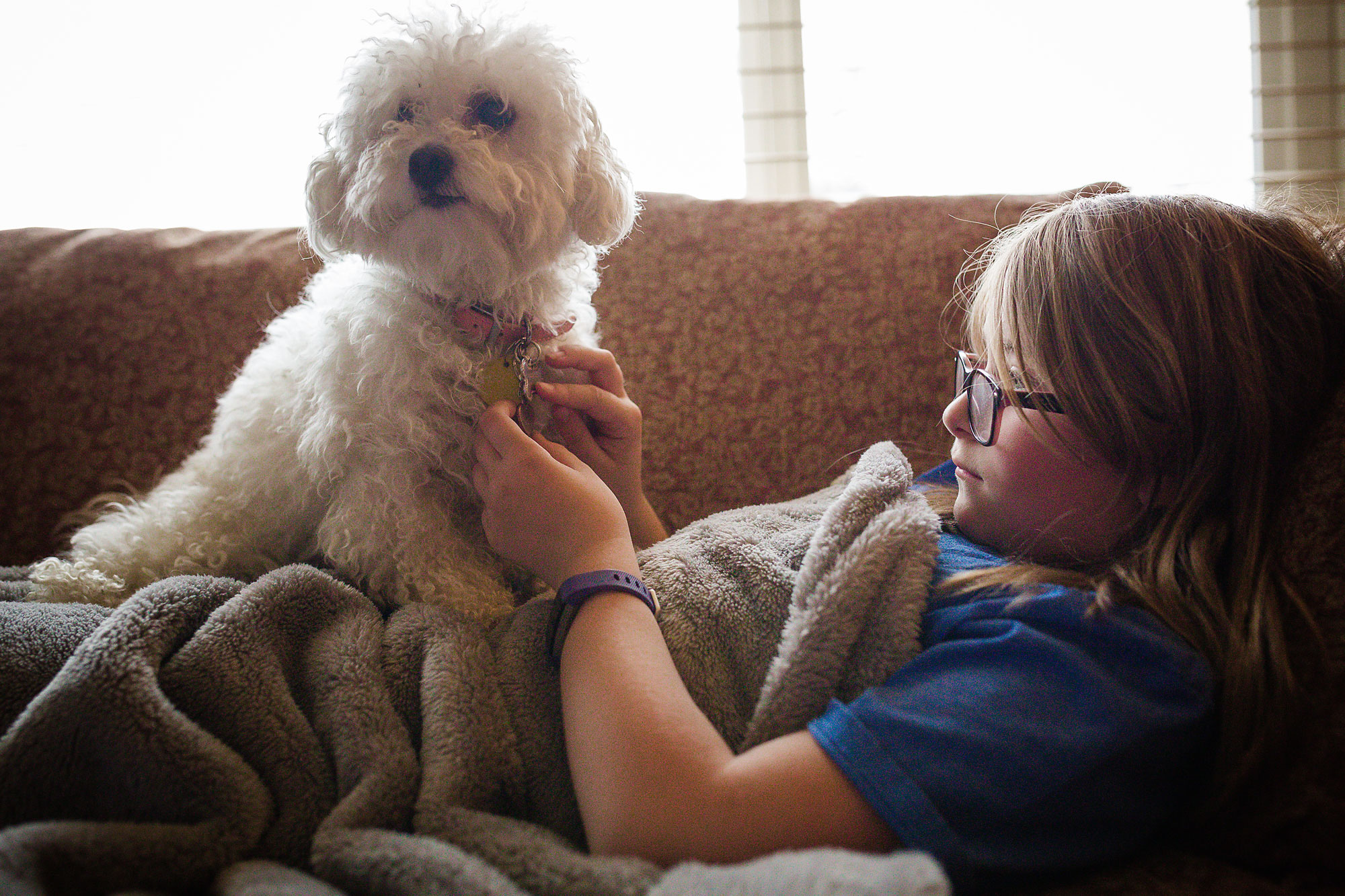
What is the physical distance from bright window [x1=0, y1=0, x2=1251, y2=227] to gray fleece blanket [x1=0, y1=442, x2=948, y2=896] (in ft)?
6.82

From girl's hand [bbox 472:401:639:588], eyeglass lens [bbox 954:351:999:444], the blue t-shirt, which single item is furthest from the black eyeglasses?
girl's hand [bbox 472:401:639:588]

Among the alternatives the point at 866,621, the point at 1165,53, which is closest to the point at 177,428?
the point at 866,621

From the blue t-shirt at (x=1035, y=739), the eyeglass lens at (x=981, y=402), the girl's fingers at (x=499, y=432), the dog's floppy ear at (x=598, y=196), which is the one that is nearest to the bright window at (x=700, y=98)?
the dog's floppy ear at (x=598, y=196)

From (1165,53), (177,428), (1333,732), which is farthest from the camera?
(1165,53)

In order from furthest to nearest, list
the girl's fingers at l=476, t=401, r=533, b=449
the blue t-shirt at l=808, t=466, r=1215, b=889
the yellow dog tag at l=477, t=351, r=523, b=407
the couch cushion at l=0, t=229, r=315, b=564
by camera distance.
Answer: the couch cushion at l=0, t=229, r=315, b=564 < the yellow dog tag at l=477, t=351, r=523, b=407 < the girl's fingers at l=476, t=401, r=533, b=449 < the blue t-shirt at l=808, t=466, r=1215, b=889

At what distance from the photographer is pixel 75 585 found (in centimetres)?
115

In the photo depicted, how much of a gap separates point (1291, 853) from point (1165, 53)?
308 centimetres

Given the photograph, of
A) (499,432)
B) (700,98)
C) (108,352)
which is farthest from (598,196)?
(700,98)

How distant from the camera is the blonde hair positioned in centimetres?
74

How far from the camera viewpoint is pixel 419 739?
2.55 feet

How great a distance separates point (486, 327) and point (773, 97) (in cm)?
195

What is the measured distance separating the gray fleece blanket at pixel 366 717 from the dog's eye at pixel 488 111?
0.72 m

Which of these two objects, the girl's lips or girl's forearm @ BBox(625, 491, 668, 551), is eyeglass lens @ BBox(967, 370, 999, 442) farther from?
girl's forearm @ BBox(625, 491, 668, 551)

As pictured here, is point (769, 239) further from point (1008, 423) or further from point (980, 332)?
point (1008, 423)
